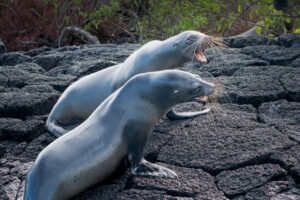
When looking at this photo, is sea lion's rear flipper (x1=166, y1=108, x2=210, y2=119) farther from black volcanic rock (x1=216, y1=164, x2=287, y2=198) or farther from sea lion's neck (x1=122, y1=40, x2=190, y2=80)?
black volcanic rock (x1=216, y1=164, x2=287, y2=198)

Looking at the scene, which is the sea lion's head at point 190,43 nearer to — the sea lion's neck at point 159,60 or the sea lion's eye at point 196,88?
the sea lion's neck at point 159,60

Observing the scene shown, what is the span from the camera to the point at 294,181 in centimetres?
256

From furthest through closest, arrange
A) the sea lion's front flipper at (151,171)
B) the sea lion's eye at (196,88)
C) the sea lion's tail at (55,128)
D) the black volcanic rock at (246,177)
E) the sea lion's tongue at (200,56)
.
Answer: the sea lion's tail at (55,128)
the sea lion's tongue at (200,56)
the sea lion's eye at (196,88)
the sea lion's front flipper at (151,171)
the black volcanic rock at (246,177)

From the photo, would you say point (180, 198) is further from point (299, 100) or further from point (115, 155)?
point (299, 100)

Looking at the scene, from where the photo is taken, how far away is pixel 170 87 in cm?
273

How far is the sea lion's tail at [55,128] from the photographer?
11.9 feet

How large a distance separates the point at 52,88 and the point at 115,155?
8.40 feet

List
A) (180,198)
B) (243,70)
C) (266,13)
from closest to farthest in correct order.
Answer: (180,198) → (243,70) → (266,13)

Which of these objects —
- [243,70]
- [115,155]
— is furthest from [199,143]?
[243,70]

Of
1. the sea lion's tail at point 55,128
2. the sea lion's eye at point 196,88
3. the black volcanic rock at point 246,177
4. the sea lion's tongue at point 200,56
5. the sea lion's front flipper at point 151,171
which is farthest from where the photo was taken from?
the sea lion's tail at point 55,128

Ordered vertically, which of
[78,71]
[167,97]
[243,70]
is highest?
[167,97]

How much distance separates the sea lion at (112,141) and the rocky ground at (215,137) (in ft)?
0.38

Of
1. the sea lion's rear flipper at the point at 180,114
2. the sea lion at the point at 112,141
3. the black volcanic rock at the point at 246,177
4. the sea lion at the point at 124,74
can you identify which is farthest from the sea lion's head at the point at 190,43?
the black volcanic rock at the point at 246,177

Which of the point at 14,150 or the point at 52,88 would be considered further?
the point at 52,88
